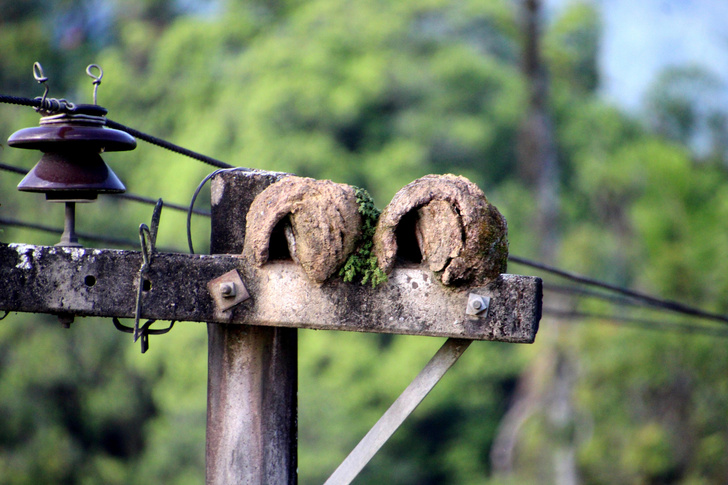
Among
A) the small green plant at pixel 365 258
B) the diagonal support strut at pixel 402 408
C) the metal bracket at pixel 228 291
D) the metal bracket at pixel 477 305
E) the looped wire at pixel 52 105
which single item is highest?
the looped wire at pixel 52 105

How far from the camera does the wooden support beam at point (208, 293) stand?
1.85 metres

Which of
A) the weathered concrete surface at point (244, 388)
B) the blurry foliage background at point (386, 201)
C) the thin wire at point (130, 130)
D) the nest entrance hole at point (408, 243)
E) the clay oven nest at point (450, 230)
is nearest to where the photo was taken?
the clay oven nest at point (450, 230)

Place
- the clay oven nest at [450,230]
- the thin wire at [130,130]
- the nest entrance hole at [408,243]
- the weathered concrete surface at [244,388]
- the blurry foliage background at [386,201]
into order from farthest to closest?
1. the blurry foliage background at [386,201]
2. the weathered concrete surface at [244,388]
3. the thin wire at [130,130]
4. the nest entrance hole at [408,243]
5. the clay oven nest at [450,230]

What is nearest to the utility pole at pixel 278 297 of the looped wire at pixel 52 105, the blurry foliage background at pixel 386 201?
the looped wire at pixel 52 105

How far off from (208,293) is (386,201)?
1278cm

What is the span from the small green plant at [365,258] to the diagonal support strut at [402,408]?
0.88 ft

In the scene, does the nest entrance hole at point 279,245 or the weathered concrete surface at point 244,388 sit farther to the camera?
the weathered concrete surface at point 244,388

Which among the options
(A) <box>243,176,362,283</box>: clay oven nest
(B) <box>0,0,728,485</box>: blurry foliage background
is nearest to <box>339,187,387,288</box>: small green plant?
(A) <box>243,176,362,283</box>: clay oven nest

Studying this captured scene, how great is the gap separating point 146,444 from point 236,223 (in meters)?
13.7

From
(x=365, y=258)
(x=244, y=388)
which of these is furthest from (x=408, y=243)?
(x=244, y=388)

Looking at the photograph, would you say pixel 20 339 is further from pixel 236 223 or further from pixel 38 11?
pixel 236 223

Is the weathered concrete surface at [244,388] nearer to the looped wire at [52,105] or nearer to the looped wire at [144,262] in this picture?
the looped wire at [144,262]

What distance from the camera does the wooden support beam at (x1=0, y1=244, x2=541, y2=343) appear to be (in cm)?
185

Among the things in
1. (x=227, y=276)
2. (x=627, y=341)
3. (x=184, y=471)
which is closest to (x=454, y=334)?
(x=227, y=276)
